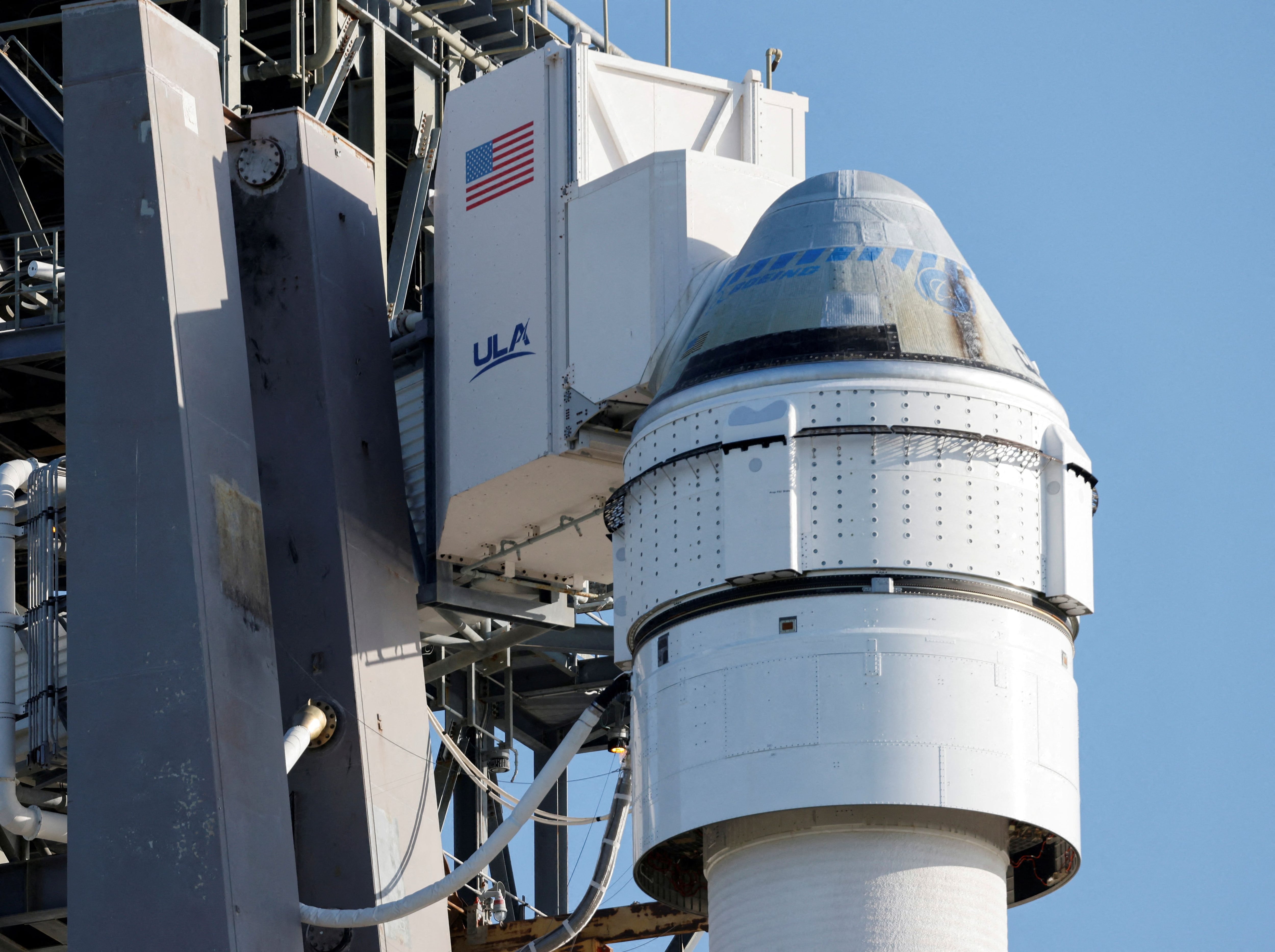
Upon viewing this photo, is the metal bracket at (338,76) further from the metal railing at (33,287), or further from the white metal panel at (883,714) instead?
the white metal panel at (883,714)

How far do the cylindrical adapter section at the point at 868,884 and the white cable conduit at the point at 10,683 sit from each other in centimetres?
706

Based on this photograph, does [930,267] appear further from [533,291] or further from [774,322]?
[533,291]

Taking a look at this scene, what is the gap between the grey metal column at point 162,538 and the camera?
60.0 feet

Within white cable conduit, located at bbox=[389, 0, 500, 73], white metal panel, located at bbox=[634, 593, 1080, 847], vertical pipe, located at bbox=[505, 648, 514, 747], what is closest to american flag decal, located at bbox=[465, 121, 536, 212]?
white metal panel, located at bbox=[634, 593, 1080, 847]

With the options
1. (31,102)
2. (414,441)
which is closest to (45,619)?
(414,441)

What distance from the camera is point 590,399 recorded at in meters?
20.9

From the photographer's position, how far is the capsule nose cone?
18.4 m

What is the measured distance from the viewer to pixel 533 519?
22625 millimetres

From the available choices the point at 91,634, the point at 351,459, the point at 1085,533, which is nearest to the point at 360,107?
the point at 351,459

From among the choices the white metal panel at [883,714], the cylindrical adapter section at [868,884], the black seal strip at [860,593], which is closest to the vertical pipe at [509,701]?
the black seal strip at [860,593]

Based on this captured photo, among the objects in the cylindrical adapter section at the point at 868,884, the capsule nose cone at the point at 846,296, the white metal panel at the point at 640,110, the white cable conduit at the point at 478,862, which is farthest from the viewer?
the white metal panel at the point at 640,110

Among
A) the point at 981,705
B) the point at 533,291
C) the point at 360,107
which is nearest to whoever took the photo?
the point at 981,705

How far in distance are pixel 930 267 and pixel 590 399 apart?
354 cm

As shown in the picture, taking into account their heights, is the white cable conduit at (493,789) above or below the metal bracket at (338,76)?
below
